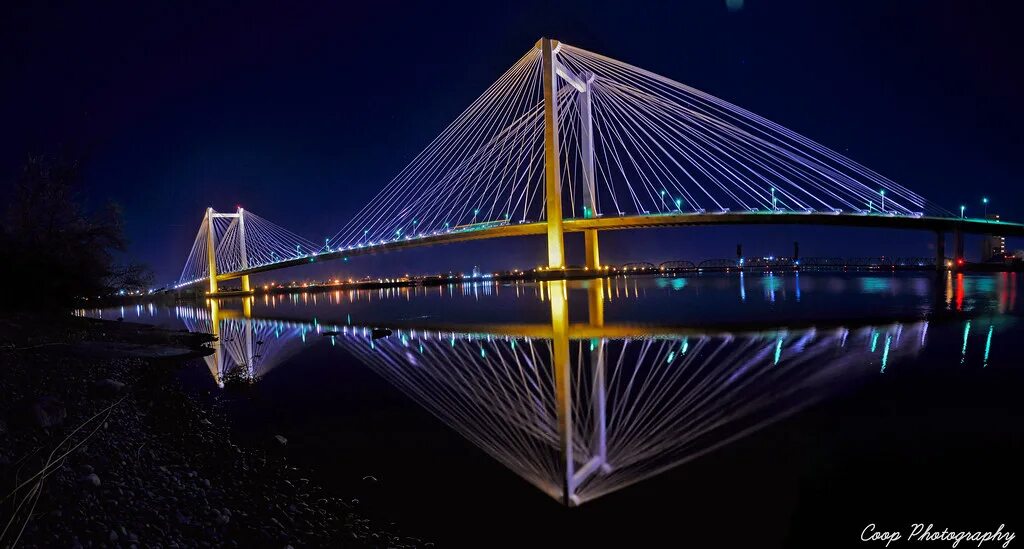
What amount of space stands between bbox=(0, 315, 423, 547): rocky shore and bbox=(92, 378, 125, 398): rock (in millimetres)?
14

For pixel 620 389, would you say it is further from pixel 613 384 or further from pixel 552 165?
pixel 552 165

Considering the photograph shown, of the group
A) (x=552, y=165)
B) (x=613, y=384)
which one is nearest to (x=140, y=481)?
(x=613, y=384)

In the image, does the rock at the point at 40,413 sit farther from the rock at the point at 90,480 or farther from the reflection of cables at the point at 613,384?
the reflection of cables at the point at 613,384

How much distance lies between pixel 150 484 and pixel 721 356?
7769 mm

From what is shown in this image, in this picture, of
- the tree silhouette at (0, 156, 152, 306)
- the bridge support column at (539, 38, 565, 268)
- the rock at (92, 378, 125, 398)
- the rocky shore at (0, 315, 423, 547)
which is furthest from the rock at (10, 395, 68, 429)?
the bridge support column at (539, 38, 565, 268)

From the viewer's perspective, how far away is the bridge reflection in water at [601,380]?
4102 mm

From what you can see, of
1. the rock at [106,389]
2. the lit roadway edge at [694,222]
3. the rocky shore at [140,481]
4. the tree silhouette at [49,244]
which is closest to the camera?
the rocky shore at [140,481]

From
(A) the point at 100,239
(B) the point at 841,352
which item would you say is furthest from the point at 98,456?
(A) the point at 100,239

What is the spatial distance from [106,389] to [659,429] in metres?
5.96

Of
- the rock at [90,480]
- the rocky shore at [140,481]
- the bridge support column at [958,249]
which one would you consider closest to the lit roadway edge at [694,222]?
the bridge support column at [958,249]

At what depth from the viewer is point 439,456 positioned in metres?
4.11

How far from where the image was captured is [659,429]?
4645mm

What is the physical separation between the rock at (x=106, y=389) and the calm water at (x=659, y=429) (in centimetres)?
117

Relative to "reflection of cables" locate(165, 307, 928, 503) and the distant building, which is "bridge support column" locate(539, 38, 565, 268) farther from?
the distant building
